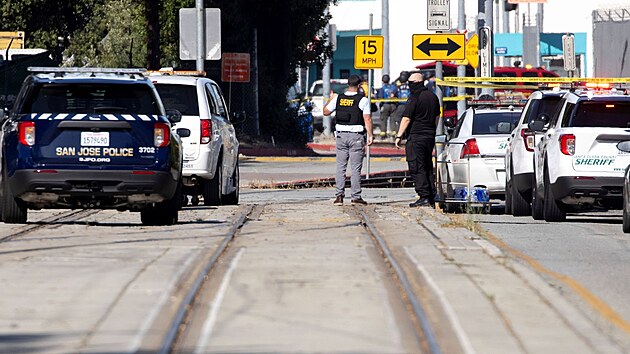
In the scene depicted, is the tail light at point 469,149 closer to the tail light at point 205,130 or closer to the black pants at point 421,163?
the black pants at point 421,163

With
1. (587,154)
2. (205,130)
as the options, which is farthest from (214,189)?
(587,154)

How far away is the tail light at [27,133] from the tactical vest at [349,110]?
19.9ft

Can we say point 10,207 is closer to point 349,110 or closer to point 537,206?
point 349,110

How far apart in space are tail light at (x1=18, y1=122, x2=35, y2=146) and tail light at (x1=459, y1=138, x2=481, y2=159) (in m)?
6.73

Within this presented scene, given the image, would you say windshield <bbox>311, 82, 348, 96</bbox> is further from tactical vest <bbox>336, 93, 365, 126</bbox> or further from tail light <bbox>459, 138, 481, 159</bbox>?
tail light <bbox>459, 138, 481, 159</bbox>

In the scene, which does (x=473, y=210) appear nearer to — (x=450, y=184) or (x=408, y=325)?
(x=450, y=184)

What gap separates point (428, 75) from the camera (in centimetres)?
4591

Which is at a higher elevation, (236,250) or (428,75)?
(428,75)

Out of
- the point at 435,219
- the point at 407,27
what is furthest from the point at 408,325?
the point at 407,27

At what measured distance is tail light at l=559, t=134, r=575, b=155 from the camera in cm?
1744

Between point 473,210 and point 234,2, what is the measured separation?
775 inches

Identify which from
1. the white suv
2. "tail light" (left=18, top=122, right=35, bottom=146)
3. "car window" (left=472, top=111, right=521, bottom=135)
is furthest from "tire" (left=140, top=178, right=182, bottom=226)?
"car window" (left=472, top=111, right=521, bottom=135)

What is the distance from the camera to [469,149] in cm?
2014

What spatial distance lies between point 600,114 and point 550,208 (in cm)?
127
